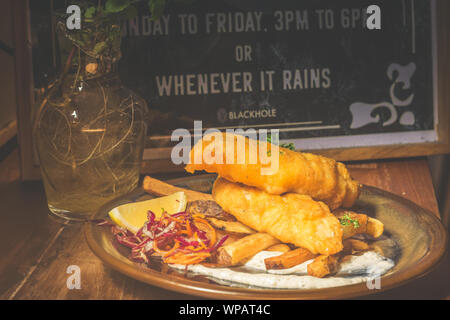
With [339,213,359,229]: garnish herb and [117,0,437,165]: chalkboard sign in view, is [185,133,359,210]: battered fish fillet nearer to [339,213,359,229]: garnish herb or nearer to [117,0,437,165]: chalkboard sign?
[339,213,359,229]: garnish herb

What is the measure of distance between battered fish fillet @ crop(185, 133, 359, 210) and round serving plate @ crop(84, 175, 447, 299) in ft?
0.52

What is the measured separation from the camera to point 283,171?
134 centimetres

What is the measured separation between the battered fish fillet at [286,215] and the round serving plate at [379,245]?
0.15m

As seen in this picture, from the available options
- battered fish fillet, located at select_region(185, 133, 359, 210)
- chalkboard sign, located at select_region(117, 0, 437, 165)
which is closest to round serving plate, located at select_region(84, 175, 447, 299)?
battered fish fillet, located at select_region(185, 133, 359, 210)

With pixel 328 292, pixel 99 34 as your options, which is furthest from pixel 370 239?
pixel 99 34

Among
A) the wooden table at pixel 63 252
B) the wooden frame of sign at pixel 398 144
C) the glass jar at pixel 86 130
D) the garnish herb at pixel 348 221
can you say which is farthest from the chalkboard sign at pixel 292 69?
the garnish herb at pixel 348 221

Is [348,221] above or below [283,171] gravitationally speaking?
below

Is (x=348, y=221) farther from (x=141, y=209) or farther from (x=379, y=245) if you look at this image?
(x=141, y=209)

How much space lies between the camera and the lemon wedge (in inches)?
55.5

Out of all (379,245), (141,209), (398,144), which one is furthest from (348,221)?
(398,144)

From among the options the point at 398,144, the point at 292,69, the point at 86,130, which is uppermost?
the point at 292,69

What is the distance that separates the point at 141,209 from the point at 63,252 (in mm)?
223

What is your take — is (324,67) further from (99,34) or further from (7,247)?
(7,247)
